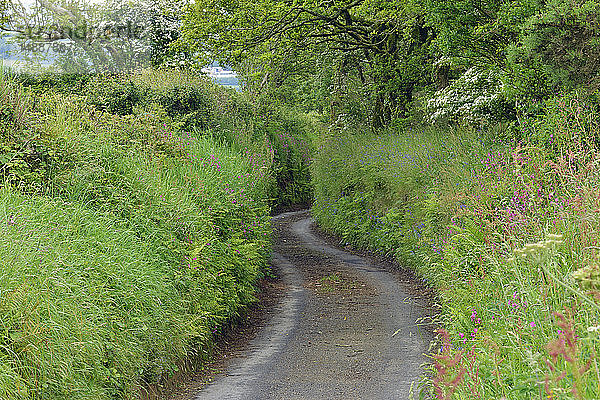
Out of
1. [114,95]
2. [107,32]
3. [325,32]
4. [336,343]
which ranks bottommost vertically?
[336,343]

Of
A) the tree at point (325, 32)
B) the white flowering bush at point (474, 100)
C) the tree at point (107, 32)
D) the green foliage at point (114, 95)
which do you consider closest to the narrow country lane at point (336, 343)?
the white flowering bush at point (474, 100)

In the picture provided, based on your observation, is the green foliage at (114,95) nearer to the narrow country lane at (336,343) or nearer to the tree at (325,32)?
the narrow country lane at (336,343)

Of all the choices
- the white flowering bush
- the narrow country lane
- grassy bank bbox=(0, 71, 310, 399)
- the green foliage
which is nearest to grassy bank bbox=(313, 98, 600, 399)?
the white flowering bush

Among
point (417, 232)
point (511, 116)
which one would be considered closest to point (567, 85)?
point (511, 116)

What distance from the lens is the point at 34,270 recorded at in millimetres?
4906

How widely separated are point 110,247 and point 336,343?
11.9 ft

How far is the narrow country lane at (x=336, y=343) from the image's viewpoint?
6938 mm

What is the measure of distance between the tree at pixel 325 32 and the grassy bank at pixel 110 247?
6.07 m

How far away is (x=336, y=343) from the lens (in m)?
8.77

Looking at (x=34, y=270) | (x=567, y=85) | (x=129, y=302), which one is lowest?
(x=129, y=302)

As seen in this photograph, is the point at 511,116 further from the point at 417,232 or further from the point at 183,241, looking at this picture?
the point at 183,241

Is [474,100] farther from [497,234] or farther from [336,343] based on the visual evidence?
[497,234]

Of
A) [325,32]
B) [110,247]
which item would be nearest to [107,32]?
[325,32]

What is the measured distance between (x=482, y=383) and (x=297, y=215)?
21.4 metres
